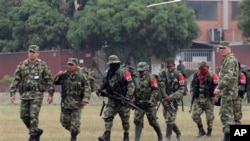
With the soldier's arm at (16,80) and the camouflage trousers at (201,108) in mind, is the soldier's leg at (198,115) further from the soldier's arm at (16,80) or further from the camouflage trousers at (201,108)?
the soldier's arm at (16,80)

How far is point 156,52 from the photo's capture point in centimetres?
5931

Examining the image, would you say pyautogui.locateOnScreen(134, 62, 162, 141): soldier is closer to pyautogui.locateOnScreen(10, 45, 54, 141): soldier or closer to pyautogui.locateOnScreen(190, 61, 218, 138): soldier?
pyautogui.locateOnScreen(10, 45, 54, 141): soldier

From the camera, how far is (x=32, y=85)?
18656 mm

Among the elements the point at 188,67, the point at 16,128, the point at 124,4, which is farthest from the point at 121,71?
the point at 188,67

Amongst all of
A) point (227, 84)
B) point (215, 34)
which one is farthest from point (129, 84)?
point (215, 34)

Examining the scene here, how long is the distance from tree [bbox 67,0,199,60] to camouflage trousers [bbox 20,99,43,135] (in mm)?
37676

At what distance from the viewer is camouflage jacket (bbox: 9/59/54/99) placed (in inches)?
734

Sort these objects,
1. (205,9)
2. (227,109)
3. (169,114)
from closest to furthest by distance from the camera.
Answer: (227,109) < (169,114) < (205,9)

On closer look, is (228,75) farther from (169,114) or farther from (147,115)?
(169,114)

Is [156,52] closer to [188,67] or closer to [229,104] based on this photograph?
[188,67]

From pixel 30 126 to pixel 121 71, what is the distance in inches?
87.6

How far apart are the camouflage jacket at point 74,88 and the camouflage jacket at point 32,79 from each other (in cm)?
32

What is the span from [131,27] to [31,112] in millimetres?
38013

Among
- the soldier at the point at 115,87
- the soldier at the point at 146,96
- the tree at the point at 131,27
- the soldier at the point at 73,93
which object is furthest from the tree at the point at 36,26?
the soldier at the point at 73,93
